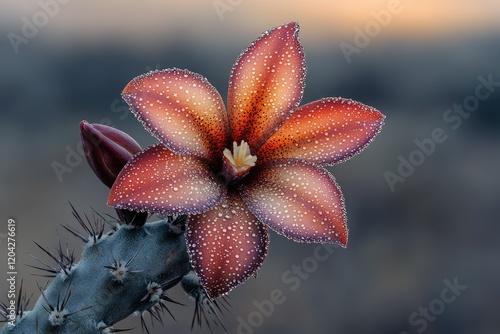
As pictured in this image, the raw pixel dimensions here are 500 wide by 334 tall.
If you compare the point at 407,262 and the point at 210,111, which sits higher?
the point at 210,111

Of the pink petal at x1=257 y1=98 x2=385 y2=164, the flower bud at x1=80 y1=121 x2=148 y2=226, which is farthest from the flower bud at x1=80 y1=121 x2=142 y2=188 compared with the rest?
the pink petal at x1=257 y1=98 x2=385 y2=164

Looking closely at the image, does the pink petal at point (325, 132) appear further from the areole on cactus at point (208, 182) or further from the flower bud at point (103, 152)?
the flower bud at point (103, 152)

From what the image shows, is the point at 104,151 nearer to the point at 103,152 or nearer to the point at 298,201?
the point at 103,152

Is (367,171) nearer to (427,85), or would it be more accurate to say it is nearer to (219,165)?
(427,85)

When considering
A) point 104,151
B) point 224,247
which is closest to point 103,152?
point 104,151

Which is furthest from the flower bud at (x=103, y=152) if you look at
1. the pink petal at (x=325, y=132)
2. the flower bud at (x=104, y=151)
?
the pink petal at (x=325, y=132)

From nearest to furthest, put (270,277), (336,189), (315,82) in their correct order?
(336,189)
(270,277)
(315,82)

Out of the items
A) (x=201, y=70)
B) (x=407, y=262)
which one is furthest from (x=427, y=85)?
(x=201, y=70)
